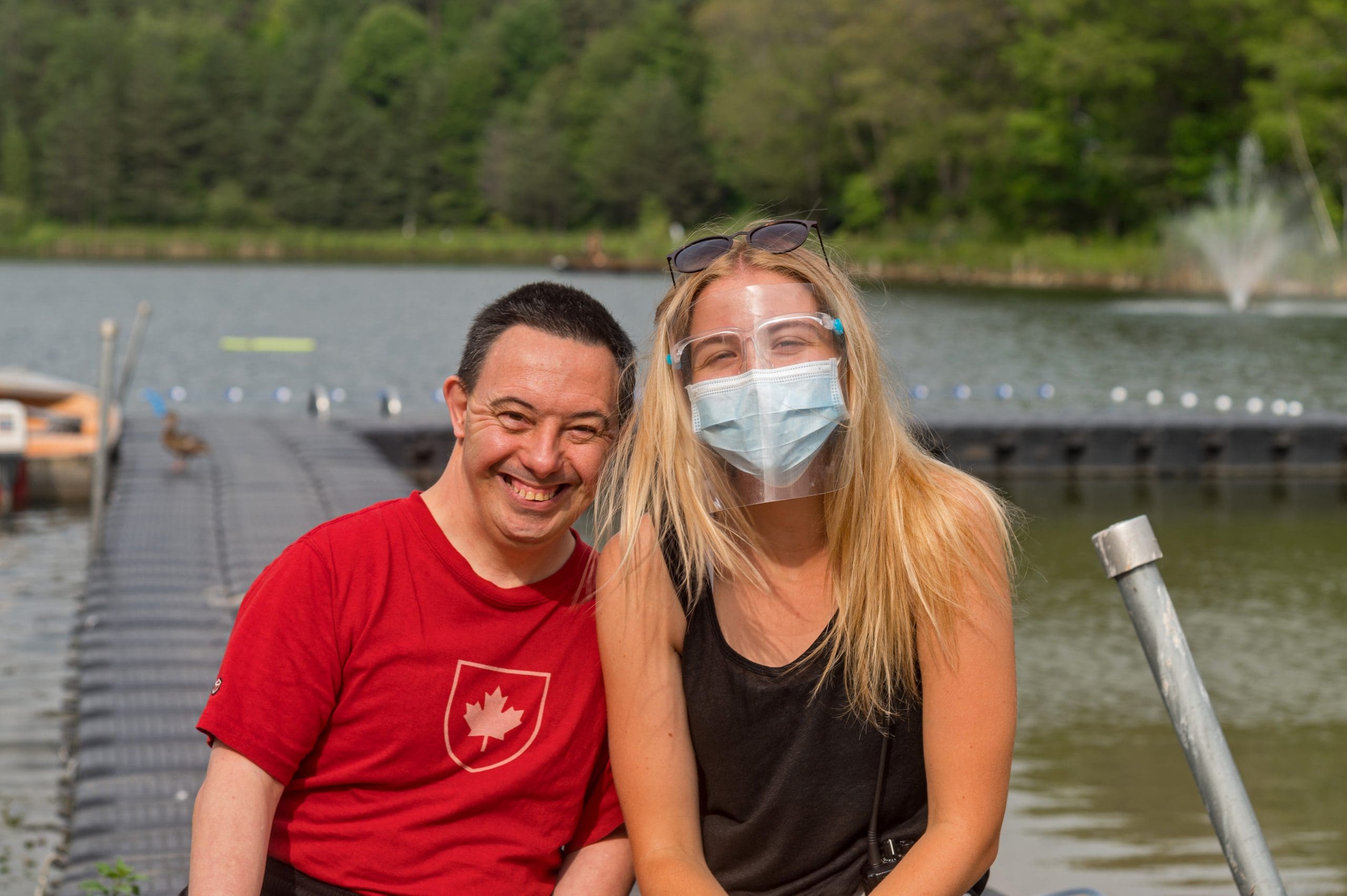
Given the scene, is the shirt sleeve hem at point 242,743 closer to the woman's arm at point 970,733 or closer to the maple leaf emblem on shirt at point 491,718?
the maple leaf emblem on shirt at point 491,718

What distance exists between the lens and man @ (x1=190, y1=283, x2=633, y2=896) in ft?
8.06

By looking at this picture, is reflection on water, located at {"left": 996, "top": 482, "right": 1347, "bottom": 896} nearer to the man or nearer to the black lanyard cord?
the black lanyard cord

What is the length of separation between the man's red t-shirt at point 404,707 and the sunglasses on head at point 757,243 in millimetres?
637

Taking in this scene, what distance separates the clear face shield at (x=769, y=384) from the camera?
2.69m

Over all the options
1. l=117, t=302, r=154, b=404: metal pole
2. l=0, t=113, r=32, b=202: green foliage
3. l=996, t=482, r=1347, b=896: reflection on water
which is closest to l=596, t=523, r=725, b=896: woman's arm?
l=996, t=482, r=1347, b=896: reflection on water

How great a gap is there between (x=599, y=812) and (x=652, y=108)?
91.6 m

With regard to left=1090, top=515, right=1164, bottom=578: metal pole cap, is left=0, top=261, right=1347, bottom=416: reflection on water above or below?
above

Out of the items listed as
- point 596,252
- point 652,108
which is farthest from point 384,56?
point 596,252

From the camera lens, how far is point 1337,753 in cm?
730

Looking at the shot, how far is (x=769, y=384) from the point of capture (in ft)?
8.81

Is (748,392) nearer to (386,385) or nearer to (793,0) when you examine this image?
(386,385)

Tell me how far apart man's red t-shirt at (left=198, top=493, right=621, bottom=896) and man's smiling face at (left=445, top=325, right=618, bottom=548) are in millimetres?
114

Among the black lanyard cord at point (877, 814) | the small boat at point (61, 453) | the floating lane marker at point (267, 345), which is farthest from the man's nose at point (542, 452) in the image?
the floating lane marker at point (267, 345)

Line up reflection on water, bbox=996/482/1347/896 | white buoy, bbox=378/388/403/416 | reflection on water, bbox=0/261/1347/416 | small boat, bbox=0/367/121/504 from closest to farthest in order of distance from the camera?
reflection on water, bbox=996/482/1347/896
small boat, bbox=0/367/121/504
white buoy, bbox=378/388/403/416
reflection on water, bbox=0/261/1347/416
